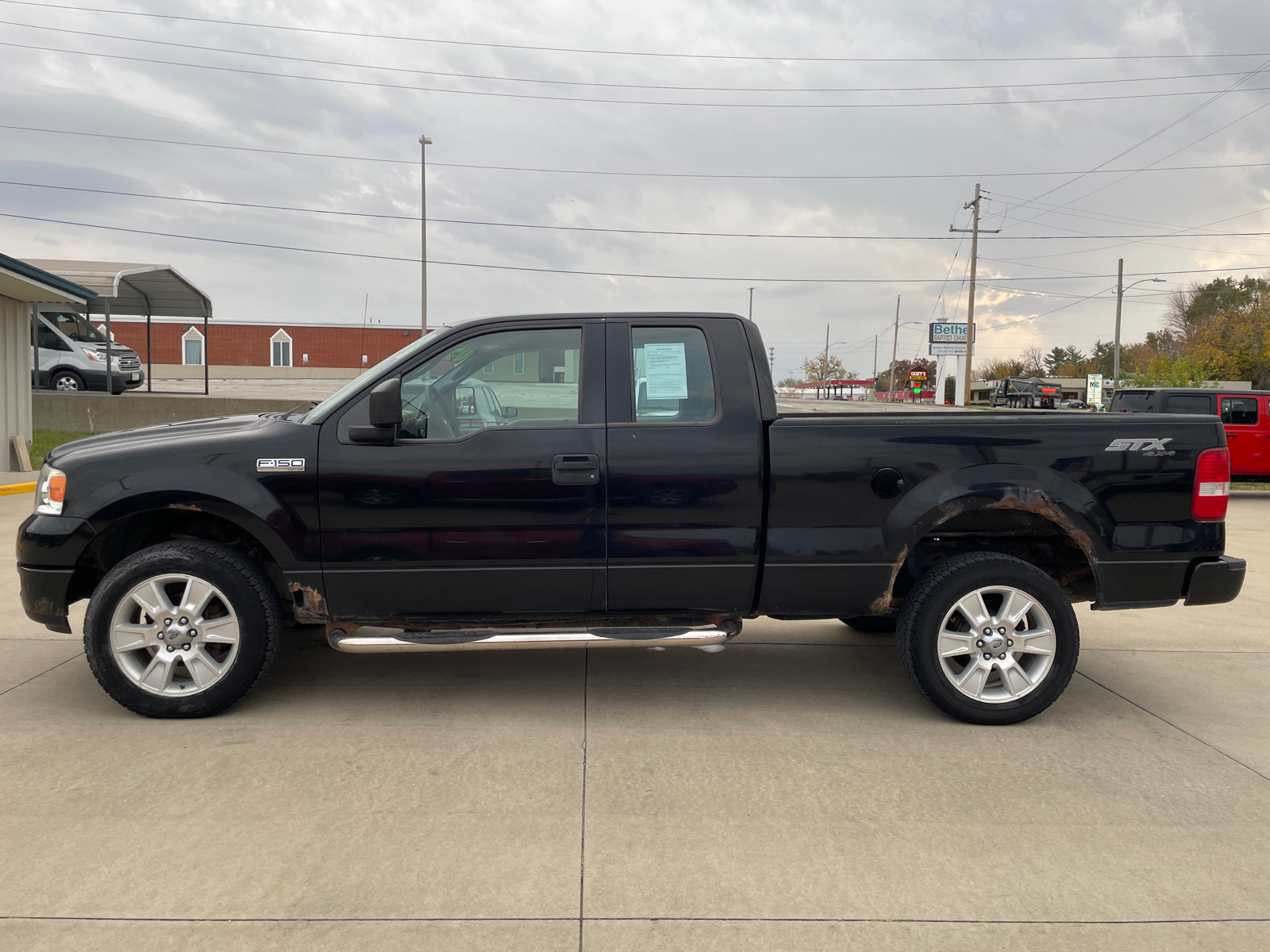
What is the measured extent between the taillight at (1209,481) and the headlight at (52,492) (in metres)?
5.34

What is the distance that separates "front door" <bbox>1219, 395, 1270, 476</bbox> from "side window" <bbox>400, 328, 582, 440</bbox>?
14625 mm

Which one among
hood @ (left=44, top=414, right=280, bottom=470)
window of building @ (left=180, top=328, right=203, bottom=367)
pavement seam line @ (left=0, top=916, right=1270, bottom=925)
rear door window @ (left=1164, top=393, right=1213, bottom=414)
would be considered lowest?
pavement seam line @ (left=0, top=916, right=1270, bottom=925)

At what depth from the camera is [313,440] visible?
13.7 feet

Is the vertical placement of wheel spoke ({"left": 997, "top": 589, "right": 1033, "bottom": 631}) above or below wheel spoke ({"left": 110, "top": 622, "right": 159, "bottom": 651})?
above

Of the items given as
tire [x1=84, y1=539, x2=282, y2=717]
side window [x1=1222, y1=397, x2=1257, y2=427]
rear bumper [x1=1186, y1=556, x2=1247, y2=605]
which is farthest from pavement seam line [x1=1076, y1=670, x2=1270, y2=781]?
side window [x1=1222, y1=397, x2=1257, y2=427]

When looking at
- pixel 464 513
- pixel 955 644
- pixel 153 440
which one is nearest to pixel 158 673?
pixel 153 440

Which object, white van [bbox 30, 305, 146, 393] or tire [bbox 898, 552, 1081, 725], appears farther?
white van [bbox 30, 305, 146, 393]

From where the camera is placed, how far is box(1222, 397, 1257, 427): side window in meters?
15.0

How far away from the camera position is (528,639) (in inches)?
162

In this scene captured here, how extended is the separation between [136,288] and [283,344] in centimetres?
4172

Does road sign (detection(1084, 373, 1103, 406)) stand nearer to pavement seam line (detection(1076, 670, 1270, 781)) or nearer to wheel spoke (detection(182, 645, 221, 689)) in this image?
pavement seam line (detection(1076, 670, 1270, 781))

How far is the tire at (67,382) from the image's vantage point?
74.7 feet

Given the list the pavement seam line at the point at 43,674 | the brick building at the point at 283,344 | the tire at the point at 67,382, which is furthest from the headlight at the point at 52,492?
the brick building at the point at 283,344

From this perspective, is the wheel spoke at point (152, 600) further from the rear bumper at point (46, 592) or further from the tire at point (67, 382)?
the tire at point (67, 382)
